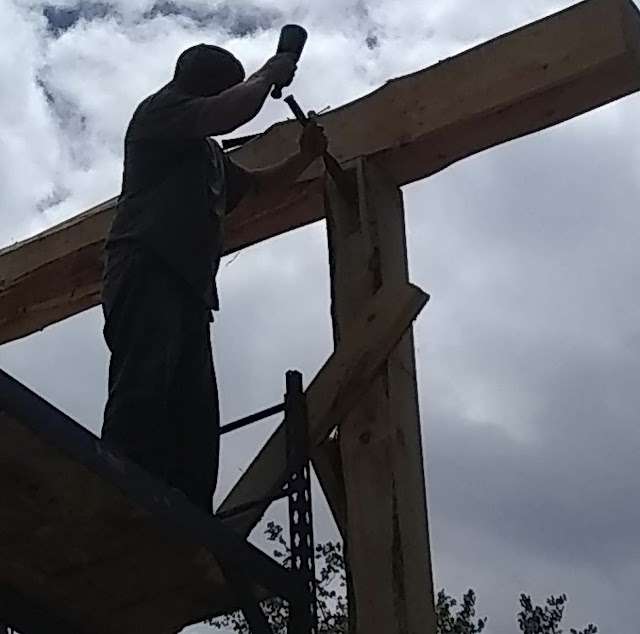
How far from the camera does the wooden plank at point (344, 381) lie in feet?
11.3

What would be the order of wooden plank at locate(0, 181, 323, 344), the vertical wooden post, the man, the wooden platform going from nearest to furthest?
the wooden platform, the vertical wooden post, the man, wooden plank at locate(0, 181, 323, 344)

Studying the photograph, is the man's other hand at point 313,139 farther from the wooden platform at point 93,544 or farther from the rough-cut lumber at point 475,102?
the wooden platform at point 93,544

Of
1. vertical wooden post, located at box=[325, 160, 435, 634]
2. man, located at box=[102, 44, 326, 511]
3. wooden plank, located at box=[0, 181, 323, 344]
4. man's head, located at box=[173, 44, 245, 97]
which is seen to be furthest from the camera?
wooden plank, located at box=[0, 181, 323, 344]

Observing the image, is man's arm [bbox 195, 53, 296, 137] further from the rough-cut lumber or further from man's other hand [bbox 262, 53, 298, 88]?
the rough-cut lumber

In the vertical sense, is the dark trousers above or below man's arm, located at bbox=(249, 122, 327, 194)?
below

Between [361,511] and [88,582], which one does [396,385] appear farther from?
[88,582]

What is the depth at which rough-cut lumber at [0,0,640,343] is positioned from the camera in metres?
3.52

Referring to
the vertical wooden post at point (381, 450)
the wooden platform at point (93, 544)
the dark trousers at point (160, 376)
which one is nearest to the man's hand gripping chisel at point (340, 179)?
the vertical wooden post at point (381, 450)

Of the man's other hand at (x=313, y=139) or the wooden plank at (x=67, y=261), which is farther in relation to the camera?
the wooden plank at (x=67, y=261)

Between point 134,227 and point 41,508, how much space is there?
0.78m

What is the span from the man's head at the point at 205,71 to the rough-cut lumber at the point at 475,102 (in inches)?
14.4

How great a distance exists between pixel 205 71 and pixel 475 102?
2.17 feet

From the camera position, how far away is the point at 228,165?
381 centimetres

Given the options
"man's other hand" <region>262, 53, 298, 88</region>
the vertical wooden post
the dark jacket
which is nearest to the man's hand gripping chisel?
the vertical wooden post
